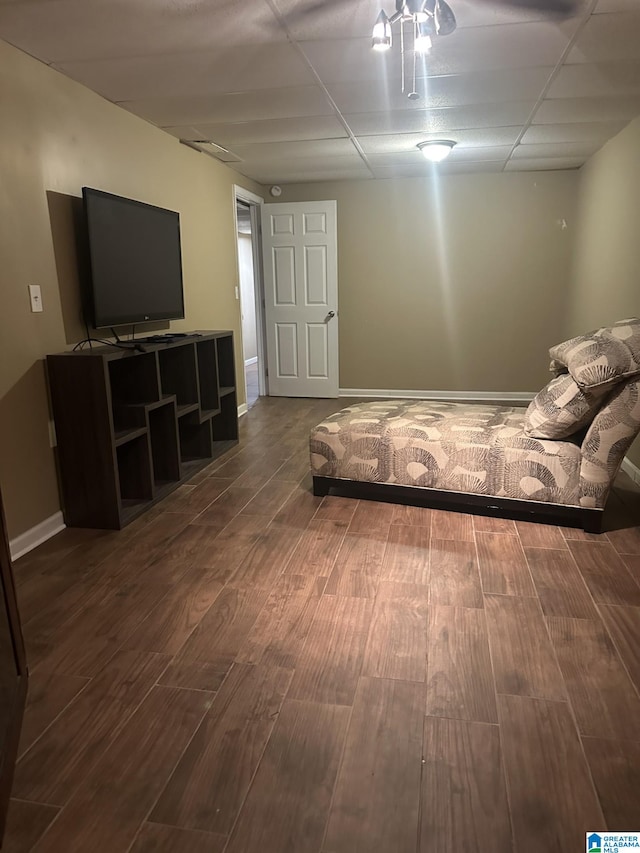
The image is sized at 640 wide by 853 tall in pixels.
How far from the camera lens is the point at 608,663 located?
1.94 meters

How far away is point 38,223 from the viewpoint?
2877mm

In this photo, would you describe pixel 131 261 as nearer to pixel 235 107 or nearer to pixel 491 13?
pixel 235 107

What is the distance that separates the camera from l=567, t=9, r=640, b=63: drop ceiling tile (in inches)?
97.4

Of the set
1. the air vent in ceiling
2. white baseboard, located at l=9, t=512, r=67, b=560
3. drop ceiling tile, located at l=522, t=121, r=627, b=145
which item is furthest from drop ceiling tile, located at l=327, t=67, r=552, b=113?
white baseboard, located at l=9, t=512, r=67, b=560

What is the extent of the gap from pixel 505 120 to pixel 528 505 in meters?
2.63

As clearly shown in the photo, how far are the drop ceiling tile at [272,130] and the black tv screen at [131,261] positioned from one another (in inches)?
25.0

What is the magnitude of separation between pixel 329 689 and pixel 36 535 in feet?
5.95

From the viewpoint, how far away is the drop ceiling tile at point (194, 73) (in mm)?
2811

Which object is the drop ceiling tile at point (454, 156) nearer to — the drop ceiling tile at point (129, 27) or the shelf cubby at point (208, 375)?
the shelf cubby at point (208, 375)

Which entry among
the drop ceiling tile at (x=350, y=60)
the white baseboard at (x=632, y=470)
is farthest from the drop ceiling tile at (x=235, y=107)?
the white baseboard at (x=632, y=470)

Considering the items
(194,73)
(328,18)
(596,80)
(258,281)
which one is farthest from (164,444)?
(258,281)

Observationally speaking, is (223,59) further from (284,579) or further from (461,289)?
(461,289)

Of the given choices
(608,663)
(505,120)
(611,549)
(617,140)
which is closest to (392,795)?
(608,663)

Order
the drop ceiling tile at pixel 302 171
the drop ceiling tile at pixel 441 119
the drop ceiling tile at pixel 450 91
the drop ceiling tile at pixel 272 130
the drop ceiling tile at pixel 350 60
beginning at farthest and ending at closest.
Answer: the drop ceiling tile at pixel 302 171
the drop ceiling tile at pixel 272 130
the drop ceiling tile at pixel 441 119
the drop ceiling tile at pixel 450 91
the drop ceiling tile at pixel 350 60
